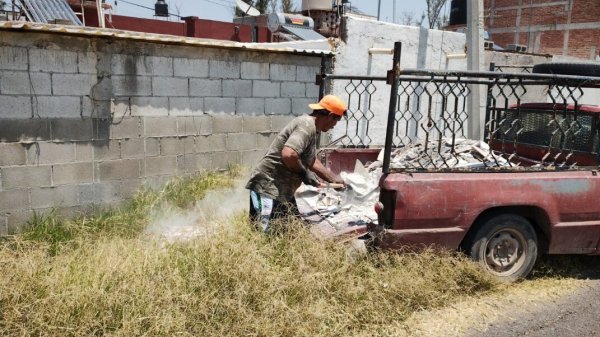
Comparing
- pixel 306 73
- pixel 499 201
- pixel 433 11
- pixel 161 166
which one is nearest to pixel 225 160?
pixel 161 166

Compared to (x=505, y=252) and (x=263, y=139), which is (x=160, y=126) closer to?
(x=263, y=139)

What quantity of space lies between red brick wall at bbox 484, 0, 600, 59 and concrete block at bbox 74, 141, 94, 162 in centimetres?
2492

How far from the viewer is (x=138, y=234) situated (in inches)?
191

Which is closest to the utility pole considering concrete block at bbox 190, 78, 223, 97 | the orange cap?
concrete block at bbox 190, 78, 223, 97

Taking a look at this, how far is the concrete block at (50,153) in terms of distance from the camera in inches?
195

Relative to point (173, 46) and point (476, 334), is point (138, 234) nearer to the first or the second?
point (173, 46)

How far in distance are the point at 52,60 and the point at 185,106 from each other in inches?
65.2

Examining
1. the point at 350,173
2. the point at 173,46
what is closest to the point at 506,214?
the point at 350,173

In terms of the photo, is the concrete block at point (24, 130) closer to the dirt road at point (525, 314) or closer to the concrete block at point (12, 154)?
the concrete block at point (12, 154)

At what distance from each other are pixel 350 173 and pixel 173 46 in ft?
8.75

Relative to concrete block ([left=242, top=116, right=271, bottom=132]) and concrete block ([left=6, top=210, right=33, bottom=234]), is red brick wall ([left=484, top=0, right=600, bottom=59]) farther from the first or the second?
concrete block ([left=6, top=210, right=33, bottom=234])

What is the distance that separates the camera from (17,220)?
4.96m

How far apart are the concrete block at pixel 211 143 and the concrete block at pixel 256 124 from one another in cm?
37

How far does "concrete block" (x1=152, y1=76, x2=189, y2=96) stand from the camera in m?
5.87
